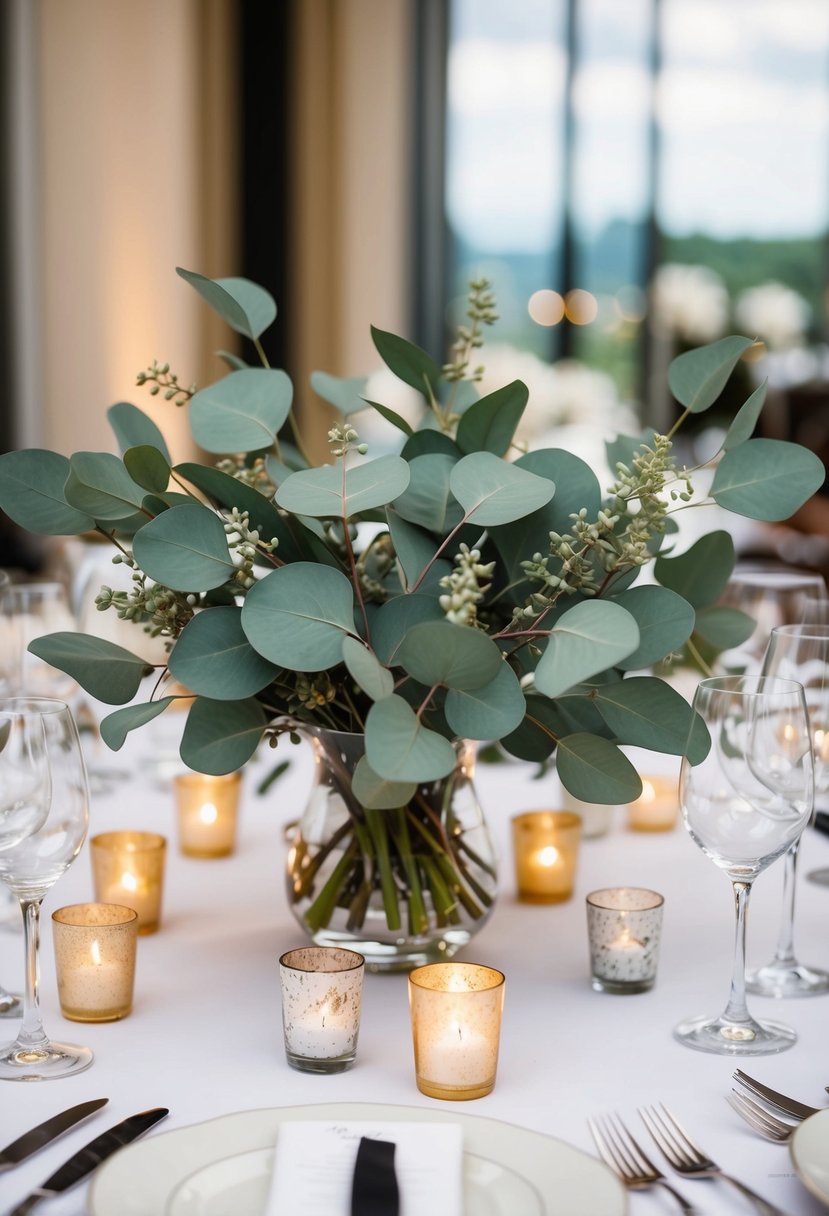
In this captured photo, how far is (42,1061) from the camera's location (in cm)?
77

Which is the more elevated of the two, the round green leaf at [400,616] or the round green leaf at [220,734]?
the round green leaf at [400,616]

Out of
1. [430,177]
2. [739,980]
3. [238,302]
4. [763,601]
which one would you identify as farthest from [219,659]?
[430,177]

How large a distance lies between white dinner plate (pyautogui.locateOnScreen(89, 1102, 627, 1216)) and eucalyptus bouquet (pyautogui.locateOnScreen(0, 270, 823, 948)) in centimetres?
17

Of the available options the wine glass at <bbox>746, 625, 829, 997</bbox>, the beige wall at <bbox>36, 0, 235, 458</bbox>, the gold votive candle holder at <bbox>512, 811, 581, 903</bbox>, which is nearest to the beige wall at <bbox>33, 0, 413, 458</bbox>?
the beige wall at <bbox>36, 0, 235, 458</bbox>

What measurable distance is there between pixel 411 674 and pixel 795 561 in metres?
3.07

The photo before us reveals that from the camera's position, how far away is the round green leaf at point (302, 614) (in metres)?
0.78

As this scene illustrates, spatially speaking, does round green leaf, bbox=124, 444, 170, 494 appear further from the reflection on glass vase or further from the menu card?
the menu card

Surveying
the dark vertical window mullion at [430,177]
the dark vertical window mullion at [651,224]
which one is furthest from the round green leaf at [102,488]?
the dark vertical window mullion at [651,224]

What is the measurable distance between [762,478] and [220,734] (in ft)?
1.24

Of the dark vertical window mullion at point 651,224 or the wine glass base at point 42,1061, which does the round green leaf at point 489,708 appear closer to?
the wine glass base at point 42,1061

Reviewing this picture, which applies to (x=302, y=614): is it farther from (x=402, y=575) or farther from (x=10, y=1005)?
(x=10, y=1005)

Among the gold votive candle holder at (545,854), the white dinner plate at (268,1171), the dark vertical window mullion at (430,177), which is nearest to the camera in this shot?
the white dinner plate at (268,1171)

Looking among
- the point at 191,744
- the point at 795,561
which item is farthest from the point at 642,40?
the point at 191,744

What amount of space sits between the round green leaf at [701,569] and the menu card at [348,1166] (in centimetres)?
47
